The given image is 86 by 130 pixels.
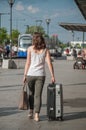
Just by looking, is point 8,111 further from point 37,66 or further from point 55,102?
point 37,66

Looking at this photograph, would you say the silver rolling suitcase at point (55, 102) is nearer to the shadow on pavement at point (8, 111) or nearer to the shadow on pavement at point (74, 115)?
the shadow on pavement at point (74, 115)

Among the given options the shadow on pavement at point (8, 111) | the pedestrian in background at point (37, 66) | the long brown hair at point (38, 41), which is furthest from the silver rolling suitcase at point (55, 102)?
the shadow on pavement at point (8, 111)

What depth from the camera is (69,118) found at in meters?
10.6

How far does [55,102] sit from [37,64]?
33.9 inches

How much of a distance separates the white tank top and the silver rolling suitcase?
381 millimetres

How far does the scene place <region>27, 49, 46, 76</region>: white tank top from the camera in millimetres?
10070

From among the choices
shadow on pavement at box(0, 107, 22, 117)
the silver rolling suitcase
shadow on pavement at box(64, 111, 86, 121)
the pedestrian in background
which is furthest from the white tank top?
shadow on pavement at box(0, 107, 22, 117)

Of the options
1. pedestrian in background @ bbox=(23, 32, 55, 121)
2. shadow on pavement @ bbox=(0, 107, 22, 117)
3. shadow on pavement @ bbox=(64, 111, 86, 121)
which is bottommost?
shadow on pavement @ bbox=(64, 111, 86, 121)

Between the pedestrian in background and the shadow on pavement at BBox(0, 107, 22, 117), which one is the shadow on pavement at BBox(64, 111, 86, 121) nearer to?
the pedestrian in background

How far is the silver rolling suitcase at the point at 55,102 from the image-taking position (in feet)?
33.2

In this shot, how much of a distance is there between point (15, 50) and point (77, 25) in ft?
81.3

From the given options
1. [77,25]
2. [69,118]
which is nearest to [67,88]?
[69,118]

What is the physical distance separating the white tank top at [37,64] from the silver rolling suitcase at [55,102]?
1.25 ft

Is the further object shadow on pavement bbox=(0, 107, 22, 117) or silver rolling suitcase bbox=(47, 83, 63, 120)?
shadow on pavement bbox=(0, 107, 22, 117)
